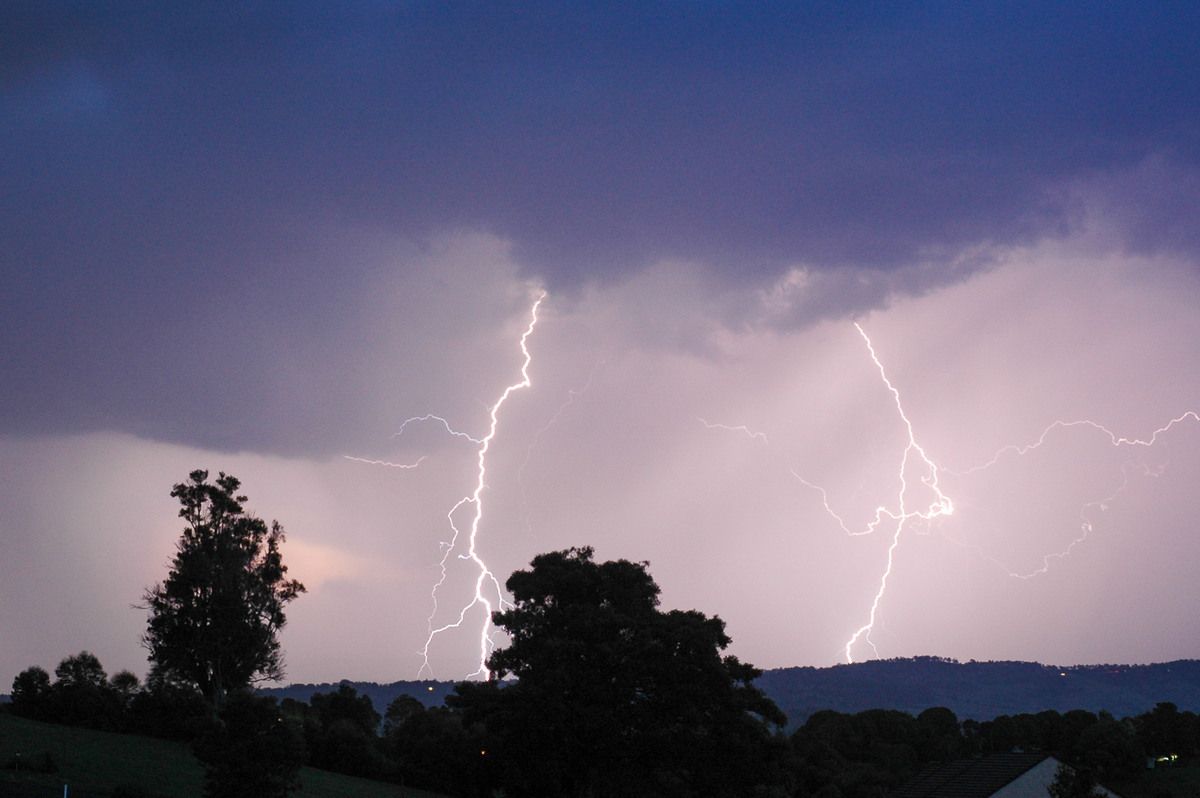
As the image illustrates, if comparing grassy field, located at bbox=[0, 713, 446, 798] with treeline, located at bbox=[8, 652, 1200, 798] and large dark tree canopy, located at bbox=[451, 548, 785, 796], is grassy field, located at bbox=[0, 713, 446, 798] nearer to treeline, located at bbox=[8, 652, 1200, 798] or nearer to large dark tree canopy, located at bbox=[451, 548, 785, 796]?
treeline, located at bbox=[8, 652, 1200, 798]

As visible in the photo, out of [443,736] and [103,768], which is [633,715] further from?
[443,736]

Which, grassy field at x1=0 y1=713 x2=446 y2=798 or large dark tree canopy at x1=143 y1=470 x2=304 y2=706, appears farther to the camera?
large dark tree canopy at x1=143 y1=470 x2=304 y2=706

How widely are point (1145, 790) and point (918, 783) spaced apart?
118 feet

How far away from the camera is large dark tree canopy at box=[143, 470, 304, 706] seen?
137 ft

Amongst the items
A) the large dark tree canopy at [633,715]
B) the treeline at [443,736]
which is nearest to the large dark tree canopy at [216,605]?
the treeline at [443,736]

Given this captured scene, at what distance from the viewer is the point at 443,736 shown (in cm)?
4994

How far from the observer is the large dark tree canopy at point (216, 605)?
1644 inches

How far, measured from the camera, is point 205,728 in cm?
2778

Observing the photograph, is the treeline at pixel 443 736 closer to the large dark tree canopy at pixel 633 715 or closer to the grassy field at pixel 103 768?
the large dark tree canopy at pixel 633 715

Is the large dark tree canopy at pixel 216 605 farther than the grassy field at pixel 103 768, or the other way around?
the large dark tree canopy at pixel 216 605

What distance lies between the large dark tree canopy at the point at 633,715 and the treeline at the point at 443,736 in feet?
3.18

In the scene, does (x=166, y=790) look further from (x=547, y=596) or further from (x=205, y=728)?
(x=547, y=596)

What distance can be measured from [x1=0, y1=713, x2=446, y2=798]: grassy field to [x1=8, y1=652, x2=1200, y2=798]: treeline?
1.74m

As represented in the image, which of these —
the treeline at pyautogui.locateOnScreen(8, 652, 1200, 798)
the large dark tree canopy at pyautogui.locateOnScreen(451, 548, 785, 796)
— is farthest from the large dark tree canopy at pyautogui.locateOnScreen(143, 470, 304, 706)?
the large dark tree canopy at pyautogui.locateOnScreen(451, 548, 785, 796)
